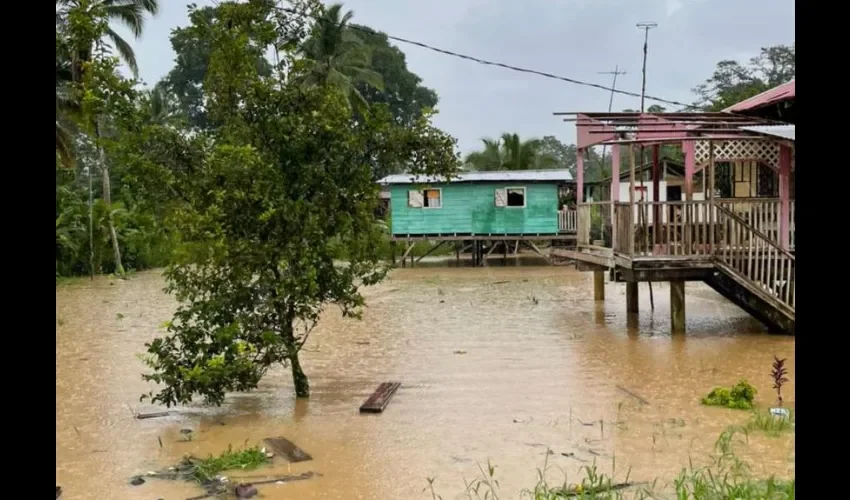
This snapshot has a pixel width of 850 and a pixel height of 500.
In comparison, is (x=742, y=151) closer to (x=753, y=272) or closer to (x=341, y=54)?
(x=753, y=272)

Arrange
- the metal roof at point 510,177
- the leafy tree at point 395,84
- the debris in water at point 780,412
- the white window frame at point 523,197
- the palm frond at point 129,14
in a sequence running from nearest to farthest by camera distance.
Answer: the debris in water at point 780,412
the palm frond at point 129,14
the metal roof at point 510,177
the white window frame at point 523,197
the leafy tree at point 395,84

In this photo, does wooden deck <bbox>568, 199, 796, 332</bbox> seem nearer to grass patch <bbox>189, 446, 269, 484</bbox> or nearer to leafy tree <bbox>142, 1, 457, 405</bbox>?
leafy tree <bbox>142, 1, 457, 405</bbox>

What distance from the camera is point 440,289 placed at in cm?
2202

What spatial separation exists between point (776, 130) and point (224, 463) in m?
8.89

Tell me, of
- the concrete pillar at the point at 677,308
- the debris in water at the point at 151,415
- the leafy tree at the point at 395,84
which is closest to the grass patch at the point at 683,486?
the debris in water at the point at 151,415

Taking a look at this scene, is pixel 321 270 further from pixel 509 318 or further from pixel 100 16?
pixel 509 318

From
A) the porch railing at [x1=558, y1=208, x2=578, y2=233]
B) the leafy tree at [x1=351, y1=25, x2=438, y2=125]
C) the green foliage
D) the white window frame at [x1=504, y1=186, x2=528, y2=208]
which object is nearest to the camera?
the green foliage

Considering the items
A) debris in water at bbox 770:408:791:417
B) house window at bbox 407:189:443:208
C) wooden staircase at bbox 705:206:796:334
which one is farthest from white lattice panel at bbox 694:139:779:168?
house window at bbox 407:189:443:208

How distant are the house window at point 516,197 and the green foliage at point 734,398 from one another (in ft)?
68.2

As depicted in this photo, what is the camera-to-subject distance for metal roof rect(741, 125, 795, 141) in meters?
11.3

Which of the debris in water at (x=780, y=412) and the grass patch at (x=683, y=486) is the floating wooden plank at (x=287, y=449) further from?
the debris in water at (x=780, y=412)

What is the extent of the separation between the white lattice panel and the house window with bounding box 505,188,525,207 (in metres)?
15.1

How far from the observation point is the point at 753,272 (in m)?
12.6

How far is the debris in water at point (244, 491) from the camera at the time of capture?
19.7ft
